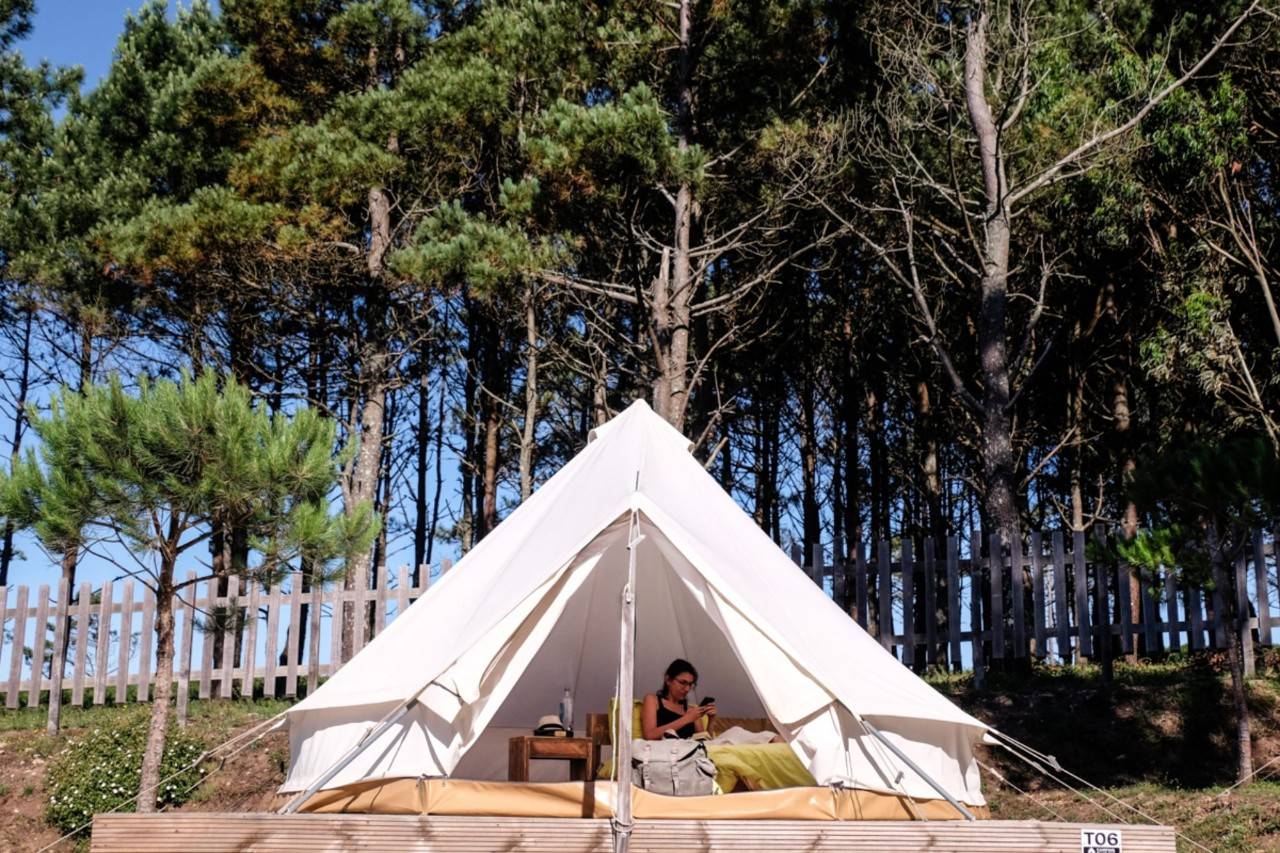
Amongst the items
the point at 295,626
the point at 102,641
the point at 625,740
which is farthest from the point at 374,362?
the point at 625,740

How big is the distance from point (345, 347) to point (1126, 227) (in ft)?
32.3

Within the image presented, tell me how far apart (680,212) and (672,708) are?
7.27 metres

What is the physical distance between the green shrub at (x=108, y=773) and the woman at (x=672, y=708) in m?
4.42

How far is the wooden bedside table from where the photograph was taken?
6.75 metres

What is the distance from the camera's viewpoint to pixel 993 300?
490 inches

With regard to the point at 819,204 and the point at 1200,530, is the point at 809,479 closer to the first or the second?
the point at 819,204

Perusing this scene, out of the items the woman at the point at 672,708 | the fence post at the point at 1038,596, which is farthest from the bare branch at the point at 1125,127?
the woman at the point at 672,708

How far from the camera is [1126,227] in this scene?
50.0 feet

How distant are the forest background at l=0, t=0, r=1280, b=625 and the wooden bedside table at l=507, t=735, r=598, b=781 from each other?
177 inches

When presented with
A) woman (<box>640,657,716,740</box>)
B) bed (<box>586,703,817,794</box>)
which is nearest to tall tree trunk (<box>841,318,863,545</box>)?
woman (<box>640,657,716,740</box>)

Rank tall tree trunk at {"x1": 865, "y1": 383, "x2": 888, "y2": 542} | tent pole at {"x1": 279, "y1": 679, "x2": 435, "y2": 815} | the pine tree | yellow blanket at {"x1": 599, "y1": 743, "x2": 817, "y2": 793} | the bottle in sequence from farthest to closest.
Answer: tall tree trunk at {"x1": 865, "y1": 383, "x2": 888, "y2": 542} → the pine tree → the bottle → yellow blanket at {"x1": 599, "y1": 743, "x2": 817, "y2": 793} → tent pole at {"x1": 279, "y1": 679, "x2": 435, "y2": 815}

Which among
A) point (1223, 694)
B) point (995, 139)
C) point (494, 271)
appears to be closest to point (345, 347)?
point (494, 271)

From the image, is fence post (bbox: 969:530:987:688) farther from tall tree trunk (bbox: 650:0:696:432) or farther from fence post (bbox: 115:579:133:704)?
fence post (bbox: 115:579:133:704)

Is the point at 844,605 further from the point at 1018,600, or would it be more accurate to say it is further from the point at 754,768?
the point at 754,768
